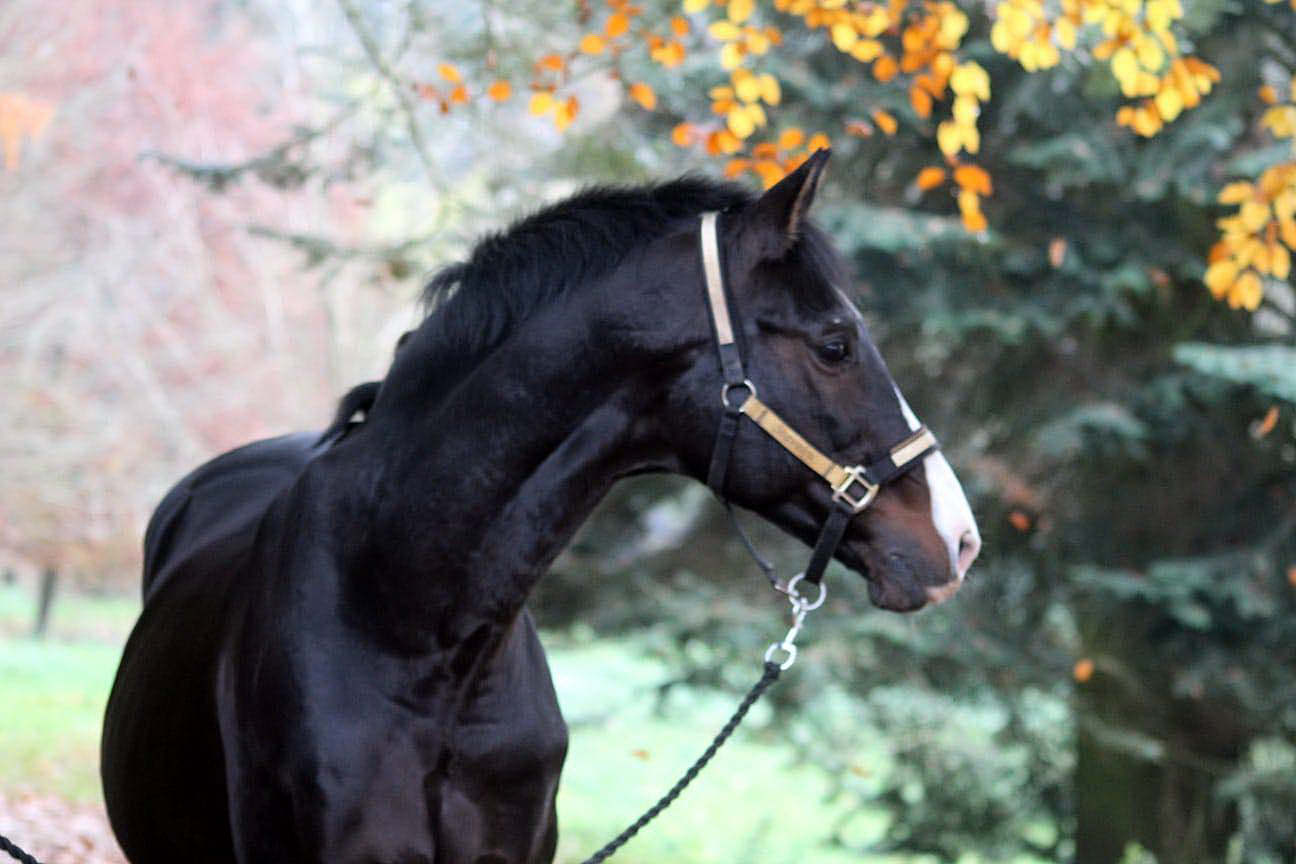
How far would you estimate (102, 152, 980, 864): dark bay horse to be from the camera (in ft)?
9.14

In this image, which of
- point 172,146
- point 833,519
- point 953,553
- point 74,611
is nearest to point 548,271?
point 833,519

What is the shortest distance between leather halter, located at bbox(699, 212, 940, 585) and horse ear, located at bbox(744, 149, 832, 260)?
0.28 ft

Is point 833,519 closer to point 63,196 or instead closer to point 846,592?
point 846,592

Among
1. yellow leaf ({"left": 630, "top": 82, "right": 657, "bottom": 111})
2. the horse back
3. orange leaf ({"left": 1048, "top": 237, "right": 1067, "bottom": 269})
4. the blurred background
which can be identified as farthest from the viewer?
orange leaf ({"left": 1048, "top": 237, "right": 1067, "bottom": 269})

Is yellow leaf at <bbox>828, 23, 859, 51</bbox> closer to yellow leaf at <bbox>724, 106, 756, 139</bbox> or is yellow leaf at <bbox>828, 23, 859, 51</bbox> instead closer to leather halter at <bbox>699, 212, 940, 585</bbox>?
yellow leaf at <bbox>724, 106, 756, 139</bbox>

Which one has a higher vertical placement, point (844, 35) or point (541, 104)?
point (541, 104)

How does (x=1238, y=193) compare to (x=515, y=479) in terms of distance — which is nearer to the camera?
(x=515, y=479)

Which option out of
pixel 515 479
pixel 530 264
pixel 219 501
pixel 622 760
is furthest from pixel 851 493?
pixel 622 760

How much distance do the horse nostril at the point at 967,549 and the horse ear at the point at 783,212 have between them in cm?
65

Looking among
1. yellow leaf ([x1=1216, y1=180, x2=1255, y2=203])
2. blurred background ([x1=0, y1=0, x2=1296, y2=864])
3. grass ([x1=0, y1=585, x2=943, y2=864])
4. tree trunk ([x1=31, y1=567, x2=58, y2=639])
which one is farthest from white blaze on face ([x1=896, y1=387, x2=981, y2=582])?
tree trunk ([x1=31, y1=567, x2=58, y2=639])

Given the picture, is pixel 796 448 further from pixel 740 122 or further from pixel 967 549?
pixel 740 122

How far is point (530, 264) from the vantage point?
2.99 meters

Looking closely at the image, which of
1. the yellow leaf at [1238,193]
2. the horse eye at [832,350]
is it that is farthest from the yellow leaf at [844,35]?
the horse eye at [832,350]

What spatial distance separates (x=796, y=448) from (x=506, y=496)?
1.95 feet
